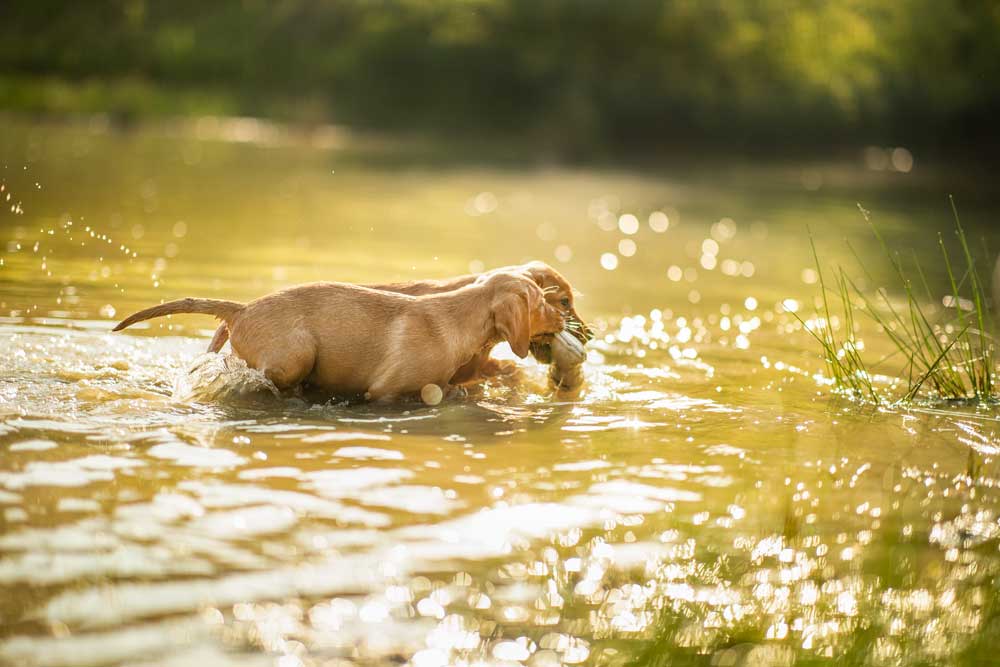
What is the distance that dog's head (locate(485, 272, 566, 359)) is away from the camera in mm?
6641

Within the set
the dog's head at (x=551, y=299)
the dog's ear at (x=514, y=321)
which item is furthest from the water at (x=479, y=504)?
the dog's ear at (x=514, y=321)

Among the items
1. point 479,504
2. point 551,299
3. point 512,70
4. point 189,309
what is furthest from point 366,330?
point 512,70

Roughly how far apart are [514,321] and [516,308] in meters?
0.08

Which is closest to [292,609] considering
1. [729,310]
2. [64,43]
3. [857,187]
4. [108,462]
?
[108,462]

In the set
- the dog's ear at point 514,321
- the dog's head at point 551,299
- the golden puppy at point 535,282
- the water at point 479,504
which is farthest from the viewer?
the dog's head at point 551,299

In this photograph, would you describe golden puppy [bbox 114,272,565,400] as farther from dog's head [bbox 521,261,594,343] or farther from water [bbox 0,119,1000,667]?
dog's head [bbox 521,261,594,343]

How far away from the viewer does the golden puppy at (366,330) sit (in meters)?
6.25

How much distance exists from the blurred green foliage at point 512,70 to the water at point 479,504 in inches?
1018

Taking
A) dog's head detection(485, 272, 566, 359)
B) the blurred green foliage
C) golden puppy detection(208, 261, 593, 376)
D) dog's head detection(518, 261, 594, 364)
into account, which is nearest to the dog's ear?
dog's head detection(485, 272, 566, 359)

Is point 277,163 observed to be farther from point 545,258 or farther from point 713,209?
point 545,258

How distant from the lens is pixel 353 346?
251 inches

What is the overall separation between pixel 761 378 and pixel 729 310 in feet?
10.0

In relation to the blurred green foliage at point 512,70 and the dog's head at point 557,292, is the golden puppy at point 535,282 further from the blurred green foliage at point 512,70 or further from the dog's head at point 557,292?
the blurred green foliage at point 512,70

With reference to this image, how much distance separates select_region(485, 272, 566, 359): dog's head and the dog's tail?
149 cm
